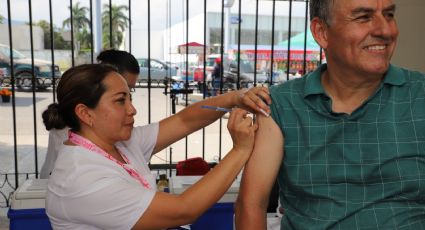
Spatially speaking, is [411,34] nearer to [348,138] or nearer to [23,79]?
[348,138]

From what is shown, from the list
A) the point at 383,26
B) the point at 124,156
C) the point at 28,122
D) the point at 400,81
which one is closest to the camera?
the point at 383,26

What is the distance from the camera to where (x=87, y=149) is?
147cm

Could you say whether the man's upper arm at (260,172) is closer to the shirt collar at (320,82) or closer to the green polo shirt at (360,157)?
the green polo shirt at (360,157)

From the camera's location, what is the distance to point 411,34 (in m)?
3.51

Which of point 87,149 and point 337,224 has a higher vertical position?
point 87,149

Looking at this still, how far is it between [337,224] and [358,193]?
12 centimetres

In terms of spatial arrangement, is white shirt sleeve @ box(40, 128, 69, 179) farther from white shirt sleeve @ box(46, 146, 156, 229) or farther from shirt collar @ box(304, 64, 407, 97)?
shirt collar @ box(304, 64, 407, 97)

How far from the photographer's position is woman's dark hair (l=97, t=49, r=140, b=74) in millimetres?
2561

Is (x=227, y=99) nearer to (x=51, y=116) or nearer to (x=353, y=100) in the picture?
(x=353, y=100)

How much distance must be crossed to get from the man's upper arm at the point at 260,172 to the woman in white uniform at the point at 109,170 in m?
0.04

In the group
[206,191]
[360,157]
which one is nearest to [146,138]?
[206,191]

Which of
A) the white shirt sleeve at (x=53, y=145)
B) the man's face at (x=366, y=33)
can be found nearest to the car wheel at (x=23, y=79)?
the white shirt sleeve at (x=53, y=145)

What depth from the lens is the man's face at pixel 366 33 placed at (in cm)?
130

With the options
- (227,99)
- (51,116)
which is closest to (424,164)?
(227,99)
